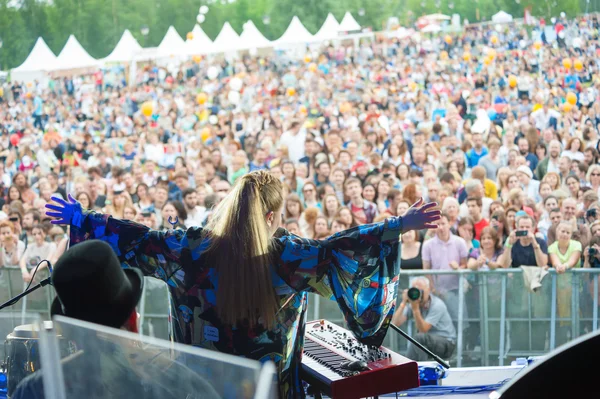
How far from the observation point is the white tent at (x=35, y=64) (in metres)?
20.1

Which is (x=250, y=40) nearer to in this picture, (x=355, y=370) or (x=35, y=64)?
(x=35, y=64)

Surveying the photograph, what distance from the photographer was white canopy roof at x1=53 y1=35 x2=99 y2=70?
20469 millimetres

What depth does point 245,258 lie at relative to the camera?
8.23ft

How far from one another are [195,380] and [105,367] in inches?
8.4

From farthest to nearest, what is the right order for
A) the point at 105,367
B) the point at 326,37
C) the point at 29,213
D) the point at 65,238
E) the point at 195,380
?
1. the point at 326,37
2. the point at 29,213
3. the point at 65,238
4. the point at 105,367
5. the point at 195,380

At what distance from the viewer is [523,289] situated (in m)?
5.00

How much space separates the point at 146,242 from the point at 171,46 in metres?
20.3

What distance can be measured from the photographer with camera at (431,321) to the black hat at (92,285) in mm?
3517

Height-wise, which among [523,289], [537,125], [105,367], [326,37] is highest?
[326,37]

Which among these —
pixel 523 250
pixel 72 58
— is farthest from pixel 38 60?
pixel 523 250

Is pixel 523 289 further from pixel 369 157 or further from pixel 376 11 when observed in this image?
pixel 376 11


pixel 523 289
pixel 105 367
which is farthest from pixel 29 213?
pixel 105 367

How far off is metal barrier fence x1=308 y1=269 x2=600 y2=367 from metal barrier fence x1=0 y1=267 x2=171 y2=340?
1644mm

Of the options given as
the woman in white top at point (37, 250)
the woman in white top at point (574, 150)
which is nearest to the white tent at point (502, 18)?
the woman in white top at point (574, 150)
